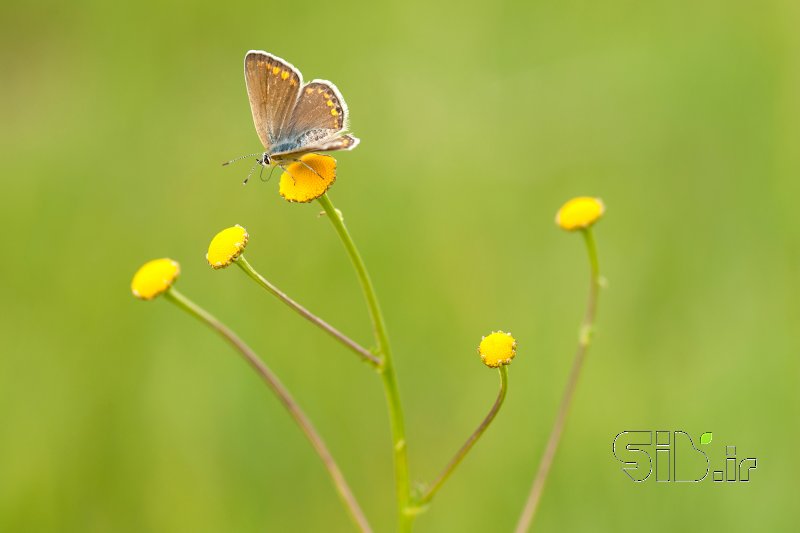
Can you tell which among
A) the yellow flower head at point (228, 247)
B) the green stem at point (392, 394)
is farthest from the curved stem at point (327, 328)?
the yellow flower head at point (228, 247)

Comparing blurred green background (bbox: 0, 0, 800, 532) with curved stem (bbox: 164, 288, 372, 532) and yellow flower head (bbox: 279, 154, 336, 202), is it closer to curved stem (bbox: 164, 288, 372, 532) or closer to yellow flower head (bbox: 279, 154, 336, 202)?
curved stem (bbox: 164, 288, 372, 532)

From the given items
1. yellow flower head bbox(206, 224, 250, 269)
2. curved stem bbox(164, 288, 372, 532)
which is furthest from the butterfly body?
curved stem bbox(164, 288, 372, 532)

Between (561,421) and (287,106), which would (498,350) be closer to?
(561,421)

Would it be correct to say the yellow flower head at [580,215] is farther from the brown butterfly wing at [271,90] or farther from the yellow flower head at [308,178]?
the brown butterfly wing at [271,90]

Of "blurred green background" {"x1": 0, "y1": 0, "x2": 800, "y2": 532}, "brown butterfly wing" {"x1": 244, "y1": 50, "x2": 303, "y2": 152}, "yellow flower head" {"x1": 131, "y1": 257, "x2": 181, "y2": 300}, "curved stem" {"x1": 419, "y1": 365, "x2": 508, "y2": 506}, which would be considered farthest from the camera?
"blurred green background" {"x1": 0, "y1": 0, "x2": 800, "y2": 532}

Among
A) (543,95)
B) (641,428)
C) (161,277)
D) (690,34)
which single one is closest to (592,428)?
(641,428)

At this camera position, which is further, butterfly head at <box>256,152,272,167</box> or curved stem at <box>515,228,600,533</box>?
butterfly head at <box>256,152,272,167</box>

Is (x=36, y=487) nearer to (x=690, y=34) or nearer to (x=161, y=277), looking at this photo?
(x=161, y=277)
